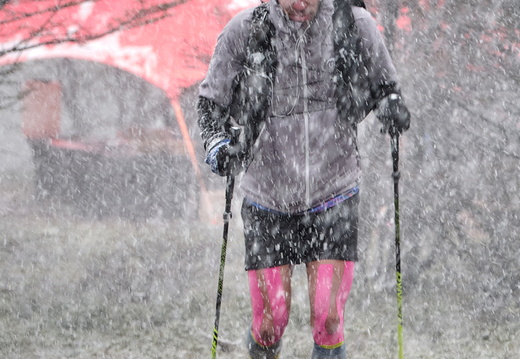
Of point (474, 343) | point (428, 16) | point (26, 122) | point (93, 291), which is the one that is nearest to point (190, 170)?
point (26, 122)

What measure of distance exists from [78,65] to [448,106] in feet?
15.2

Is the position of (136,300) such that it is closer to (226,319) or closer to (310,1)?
(226,319)

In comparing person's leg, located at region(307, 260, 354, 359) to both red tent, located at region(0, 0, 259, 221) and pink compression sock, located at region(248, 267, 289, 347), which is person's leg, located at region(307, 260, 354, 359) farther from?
red tent, located at region(0, 0, 259, 221)

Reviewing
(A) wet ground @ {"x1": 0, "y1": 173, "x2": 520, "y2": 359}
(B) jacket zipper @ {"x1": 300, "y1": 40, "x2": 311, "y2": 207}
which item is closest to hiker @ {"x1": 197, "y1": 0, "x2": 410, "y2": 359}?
(B) jacket zipper @ {"x1": 300, "y1": 40, "x2": 311, "y2": 207}

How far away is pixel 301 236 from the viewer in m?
2.89

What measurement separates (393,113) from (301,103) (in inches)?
16.7

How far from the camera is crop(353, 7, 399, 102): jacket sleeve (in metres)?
2.83

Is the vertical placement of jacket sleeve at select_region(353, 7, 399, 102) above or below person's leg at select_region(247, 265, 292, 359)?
above

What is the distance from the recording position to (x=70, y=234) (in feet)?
25.4

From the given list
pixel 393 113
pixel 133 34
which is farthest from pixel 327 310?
pixel 133 34

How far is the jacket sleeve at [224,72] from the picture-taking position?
288cm

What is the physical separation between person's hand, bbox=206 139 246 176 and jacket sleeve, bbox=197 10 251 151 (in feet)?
0.29

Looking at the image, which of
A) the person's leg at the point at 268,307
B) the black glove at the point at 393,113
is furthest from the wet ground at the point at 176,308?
the black glove at the point at 393,113

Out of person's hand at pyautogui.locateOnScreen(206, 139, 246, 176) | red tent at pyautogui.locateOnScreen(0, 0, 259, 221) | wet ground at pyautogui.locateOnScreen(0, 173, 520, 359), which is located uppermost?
red tent at pyautogui.locateOnScreen(0, 0, 259, 221)
